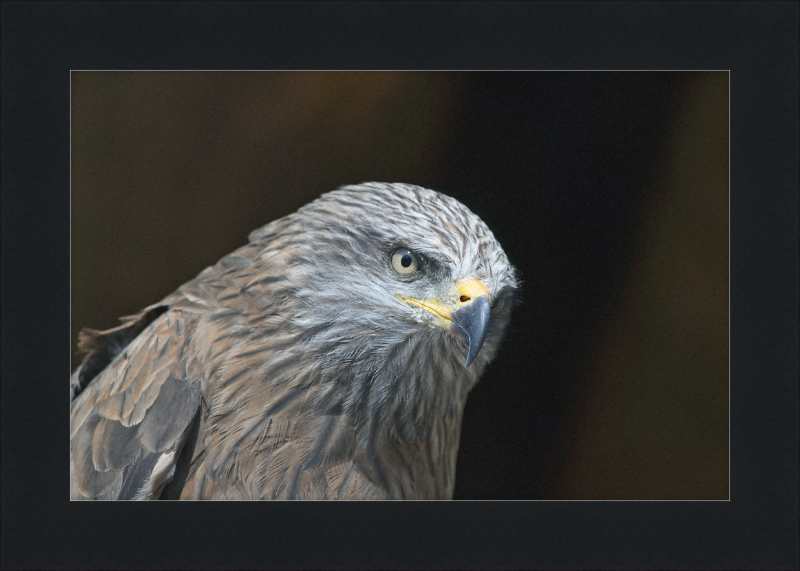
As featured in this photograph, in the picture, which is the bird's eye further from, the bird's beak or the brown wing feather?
the brown wing feather

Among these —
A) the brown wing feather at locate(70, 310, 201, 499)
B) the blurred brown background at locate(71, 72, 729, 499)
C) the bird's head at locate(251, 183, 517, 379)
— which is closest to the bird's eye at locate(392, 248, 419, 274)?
the bird's head at locate(251, 183, 517, 379)

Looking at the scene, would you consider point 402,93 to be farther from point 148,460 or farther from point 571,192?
point 148,460

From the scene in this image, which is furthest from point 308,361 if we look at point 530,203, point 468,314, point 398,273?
point 530,203

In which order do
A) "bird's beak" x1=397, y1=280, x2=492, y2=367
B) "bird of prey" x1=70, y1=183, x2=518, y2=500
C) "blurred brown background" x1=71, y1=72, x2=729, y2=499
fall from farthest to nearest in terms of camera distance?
"blurred brown background" x1=71, y1=72, x2=729, y2=499 < "bird of prey" x1=70, y1=183, x2=518, y2=500 < "bird's beak" x1=397, y1=280, x2=492, y2=367

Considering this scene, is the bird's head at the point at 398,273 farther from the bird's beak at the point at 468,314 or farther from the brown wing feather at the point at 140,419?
the brown wing feather at the point at 140,419

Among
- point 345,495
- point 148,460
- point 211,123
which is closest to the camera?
point 148,460

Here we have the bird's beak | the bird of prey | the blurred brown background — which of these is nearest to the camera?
the bird's beak
